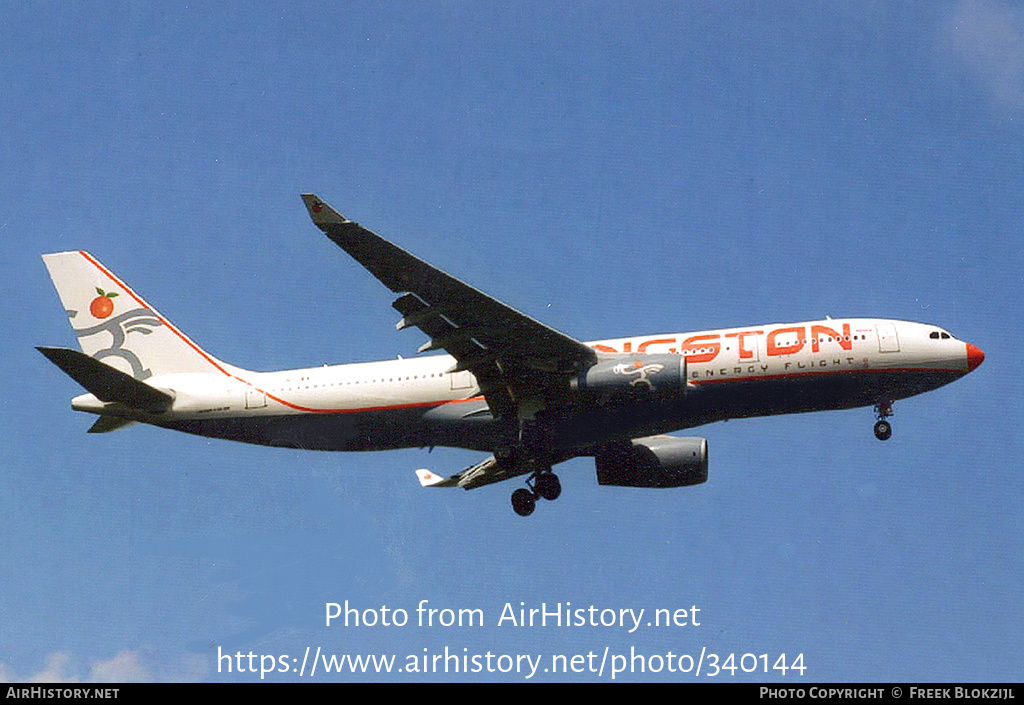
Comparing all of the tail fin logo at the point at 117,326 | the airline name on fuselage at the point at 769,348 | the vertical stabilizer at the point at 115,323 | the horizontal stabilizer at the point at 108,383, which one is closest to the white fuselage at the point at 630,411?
the airline name on fuselage at the point at 769,348

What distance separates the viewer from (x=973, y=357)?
3691cm

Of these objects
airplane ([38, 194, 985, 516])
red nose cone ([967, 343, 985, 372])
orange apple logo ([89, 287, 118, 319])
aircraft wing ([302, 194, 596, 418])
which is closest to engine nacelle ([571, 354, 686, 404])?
airplane ([38, 194, 985, 516])

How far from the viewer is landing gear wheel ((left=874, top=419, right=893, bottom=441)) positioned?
37375mm

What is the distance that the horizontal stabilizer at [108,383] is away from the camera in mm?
35219

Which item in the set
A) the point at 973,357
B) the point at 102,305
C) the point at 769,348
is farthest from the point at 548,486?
the point at 102,305

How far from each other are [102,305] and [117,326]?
0.94 meters

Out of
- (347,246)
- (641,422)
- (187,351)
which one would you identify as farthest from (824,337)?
(187,351)

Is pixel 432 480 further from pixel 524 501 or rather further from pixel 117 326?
pixel 117 326

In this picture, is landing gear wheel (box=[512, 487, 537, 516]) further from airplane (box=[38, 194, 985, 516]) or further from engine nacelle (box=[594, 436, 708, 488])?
engine nacelle (box=[594, 436, 708, 488])

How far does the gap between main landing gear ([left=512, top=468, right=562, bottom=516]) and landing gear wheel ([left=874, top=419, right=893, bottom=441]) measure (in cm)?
968

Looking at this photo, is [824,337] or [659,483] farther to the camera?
[659,483]
